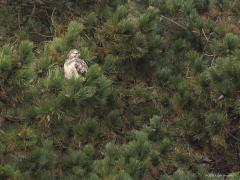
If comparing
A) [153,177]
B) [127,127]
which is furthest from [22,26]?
[153,177]

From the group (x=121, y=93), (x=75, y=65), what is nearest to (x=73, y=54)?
(x=75, y=65)

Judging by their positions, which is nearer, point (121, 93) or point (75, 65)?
point (75, 65)

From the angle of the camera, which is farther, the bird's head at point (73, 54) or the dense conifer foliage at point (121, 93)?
the bird's head at point (73, 54)

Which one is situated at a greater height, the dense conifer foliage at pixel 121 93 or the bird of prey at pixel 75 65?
the bird of prey at pixel 75 65

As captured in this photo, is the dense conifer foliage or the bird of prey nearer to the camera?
the dense conifer foliage

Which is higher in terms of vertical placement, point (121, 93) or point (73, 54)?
point (73, 54)

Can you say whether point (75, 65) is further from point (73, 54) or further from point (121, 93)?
point (121, 93)

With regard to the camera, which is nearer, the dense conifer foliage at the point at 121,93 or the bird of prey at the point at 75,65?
the dense conifer foliage at the point at 121,93

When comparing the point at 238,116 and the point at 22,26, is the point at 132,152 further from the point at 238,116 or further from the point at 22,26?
the point at 22,26
